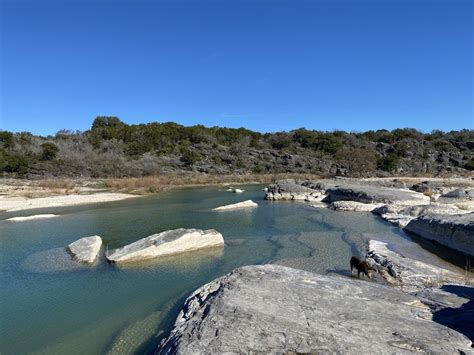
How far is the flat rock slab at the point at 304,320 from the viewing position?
19.9 feet

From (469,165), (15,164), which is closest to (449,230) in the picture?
(15,164)

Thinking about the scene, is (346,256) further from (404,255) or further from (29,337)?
(29,337)

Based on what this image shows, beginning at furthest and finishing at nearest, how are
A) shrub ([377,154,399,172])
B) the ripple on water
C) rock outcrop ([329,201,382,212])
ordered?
shrub ([377,154,399,172]) → rock outcrop ([329,201,382,212]) → the ripple on water

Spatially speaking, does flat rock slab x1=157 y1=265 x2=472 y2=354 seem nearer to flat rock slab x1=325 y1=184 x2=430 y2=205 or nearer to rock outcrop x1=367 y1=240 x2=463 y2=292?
rock outcrop x1=367 y1=240 x2=463 y2=292

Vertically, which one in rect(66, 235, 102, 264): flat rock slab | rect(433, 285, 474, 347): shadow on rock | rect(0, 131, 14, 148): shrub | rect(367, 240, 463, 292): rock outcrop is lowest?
rect(66, 235, 102, 264): flat rock slab

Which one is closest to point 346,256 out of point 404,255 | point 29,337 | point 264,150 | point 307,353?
point 404,255

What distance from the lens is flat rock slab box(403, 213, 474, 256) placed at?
15031mm

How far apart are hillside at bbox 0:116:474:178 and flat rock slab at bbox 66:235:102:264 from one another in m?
46.8

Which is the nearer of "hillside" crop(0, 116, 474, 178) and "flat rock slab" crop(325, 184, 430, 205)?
"flat rock slab" crop(325, 184, 430, 205)

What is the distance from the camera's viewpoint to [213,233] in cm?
1753

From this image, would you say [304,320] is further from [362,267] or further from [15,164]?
[15,164]

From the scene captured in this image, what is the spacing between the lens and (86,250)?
1588 cm

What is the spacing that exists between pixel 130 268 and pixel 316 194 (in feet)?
89.9

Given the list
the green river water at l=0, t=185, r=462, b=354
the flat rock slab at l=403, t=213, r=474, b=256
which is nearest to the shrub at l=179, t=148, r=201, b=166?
the green river water at l=0, t=185, r=462, b=354
